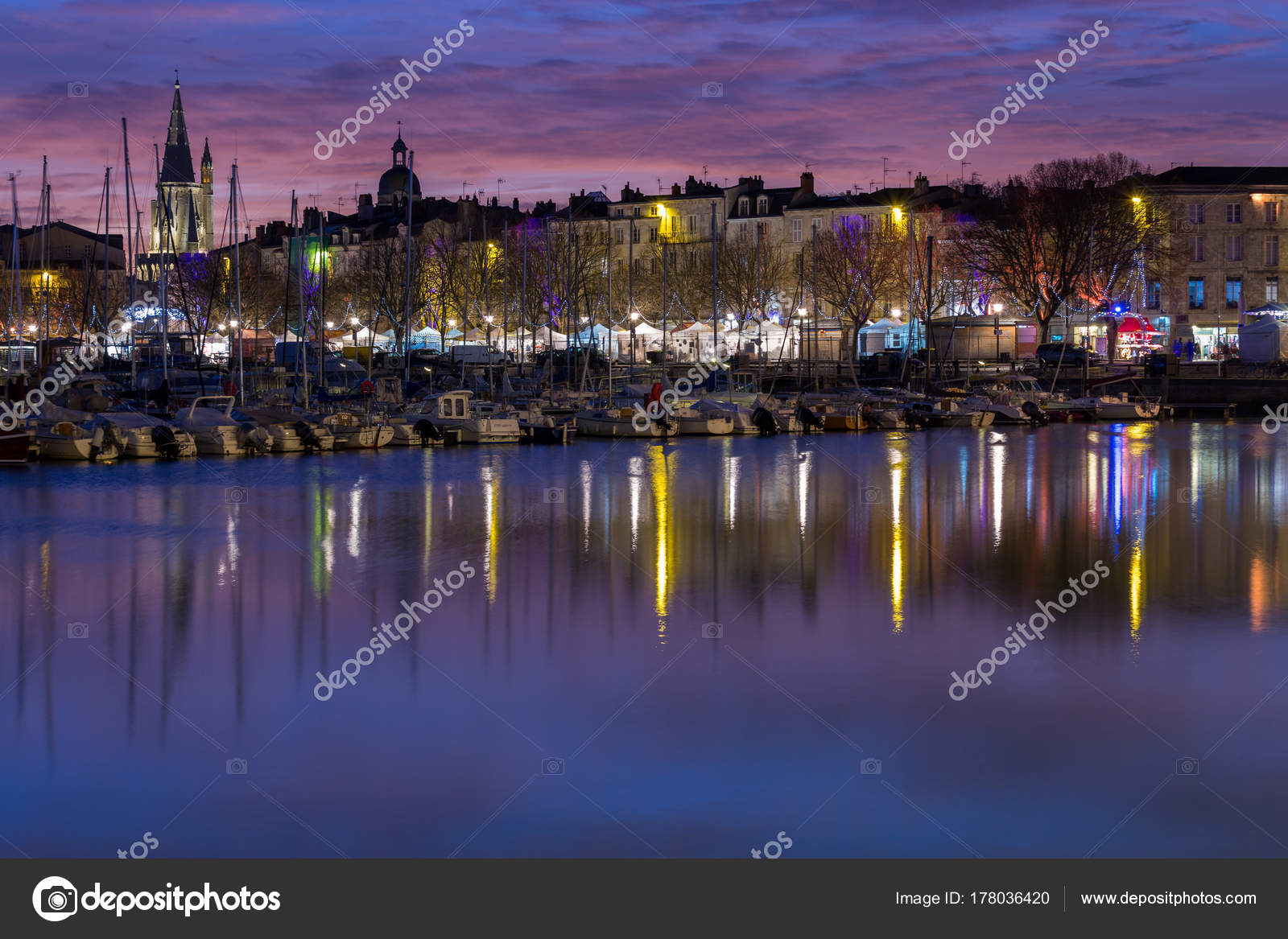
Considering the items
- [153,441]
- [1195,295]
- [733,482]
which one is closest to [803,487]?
[733,482]

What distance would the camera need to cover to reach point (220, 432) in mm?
45125

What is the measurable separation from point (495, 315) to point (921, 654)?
83675mm

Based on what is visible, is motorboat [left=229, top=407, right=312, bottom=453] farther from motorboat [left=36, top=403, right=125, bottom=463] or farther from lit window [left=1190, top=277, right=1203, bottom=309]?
lit window [left=1190, top=277, right=1203, bottom=309]

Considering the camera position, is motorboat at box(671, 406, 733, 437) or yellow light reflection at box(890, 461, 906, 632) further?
motorboat at box(671, 406, 733, 437)

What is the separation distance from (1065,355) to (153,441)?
163ft

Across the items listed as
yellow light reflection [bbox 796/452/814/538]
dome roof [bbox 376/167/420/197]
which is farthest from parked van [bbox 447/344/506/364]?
dome roof [bbox 376/167/420/197]

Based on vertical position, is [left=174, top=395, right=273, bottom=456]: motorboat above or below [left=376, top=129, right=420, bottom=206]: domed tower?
below

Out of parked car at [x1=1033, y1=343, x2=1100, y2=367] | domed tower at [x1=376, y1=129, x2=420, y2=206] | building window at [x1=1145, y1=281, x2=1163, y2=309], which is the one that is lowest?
parked car at [x1=1033, y1=343, x2=1100, y2=367]

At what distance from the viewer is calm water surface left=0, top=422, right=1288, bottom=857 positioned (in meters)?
11.6

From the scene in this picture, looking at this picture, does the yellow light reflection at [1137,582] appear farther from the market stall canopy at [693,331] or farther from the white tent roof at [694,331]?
the market stall canopy at [693,331]

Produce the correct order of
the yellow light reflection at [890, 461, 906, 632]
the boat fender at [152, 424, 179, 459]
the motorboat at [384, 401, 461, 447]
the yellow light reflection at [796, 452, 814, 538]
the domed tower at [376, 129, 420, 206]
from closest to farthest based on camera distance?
the yellow light reflection at [890, 461, 906, 632], the yellow light reflection at [796, 452, 814, 538], the boat fender at [152, 424, 179, 459], the motorboat at [384, 401, 461, 447], the domed tower at [376, 129, 420, 206]

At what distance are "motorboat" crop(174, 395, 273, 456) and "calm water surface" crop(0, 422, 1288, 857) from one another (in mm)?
14448

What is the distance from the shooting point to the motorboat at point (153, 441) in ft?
144

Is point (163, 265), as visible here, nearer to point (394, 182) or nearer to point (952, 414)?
point (952, 414)
